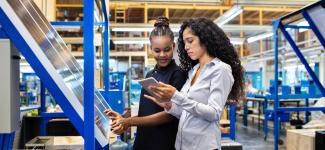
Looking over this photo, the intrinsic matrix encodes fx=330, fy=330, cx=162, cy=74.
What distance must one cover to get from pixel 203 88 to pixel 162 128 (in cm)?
35

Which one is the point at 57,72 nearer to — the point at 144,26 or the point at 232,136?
the point at 232,136

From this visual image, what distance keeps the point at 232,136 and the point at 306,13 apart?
2.14 meters

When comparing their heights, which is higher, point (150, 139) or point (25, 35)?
point (25, 35)

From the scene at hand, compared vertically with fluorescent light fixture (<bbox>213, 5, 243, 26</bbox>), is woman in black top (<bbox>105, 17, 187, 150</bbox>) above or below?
below

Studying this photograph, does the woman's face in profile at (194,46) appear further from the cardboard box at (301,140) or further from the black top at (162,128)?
the cardboard box at (301,140)

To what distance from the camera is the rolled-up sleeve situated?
142cm

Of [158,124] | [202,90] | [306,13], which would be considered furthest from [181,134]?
[306,13]

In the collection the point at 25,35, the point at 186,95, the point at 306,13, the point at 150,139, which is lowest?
the point at 150,139

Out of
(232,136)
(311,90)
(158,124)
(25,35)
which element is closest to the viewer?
(25,35)

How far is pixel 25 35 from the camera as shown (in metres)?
1.12

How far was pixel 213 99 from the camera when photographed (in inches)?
57.1

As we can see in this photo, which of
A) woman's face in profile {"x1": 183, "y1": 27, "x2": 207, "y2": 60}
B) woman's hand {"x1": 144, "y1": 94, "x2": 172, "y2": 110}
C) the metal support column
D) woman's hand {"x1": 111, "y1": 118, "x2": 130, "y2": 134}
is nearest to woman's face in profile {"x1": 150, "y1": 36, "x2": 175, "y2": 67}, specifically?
woman's face in profile {"x1": 183, "y1": 27, "x2": 207, "y2": 60}

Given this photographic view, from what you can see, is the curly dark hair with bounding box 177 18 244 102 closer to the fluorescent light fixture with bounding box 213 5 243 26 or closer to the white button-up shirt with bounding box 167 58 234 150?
the white button-up shirt with bounding box 167 58 234 150

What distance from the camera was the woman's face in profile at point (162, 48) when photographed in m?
1.67
